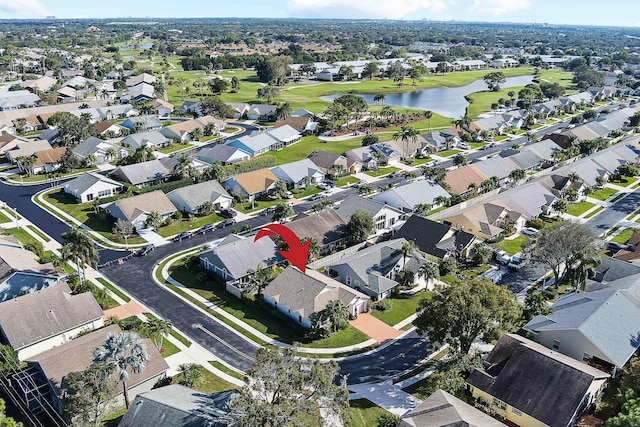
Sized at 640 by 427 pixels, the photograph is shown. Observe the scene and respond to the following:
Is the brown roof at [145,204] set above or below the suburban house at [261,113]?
below

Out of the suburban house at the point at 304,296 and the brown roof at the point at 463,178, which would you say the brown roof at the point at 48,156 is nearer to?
the suburban house at the point at 304,296

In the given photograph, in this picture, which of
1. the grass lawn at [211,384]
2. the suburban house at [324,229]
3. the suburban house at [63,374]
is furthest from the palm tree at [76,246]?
the suburban house at [324,229]

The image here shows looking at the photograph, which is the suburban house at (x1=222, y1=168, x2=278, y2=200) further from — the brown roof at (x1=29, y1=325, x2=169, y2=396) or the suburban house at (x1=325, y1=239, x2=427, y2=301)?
the brown roof at (x1=29, y1=325, x2=169, y2=396)

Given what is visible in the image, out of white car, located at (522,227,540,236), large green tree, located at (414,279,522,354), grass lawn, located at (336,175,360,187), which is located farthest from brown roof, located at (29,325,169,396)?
grass lawn, located at (336,175,360,187)

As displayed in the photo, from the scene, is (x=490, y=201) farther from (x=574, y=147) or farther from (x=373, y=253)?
(x=574, y=147)

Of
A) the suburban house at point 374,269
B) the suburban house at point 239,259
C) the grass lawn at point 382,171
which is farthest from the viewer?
the grass lawn at point 382,171

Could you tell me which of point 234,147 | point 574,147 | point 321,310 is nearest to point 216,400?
point 321,310
